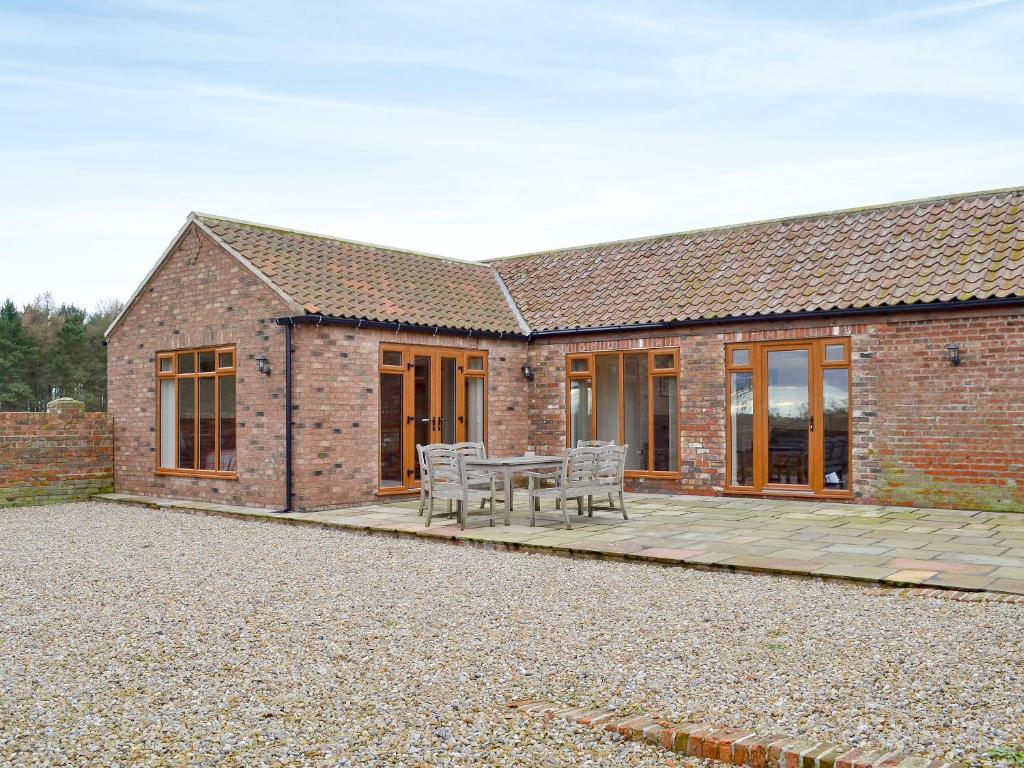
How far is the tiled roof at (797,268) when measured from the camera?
11977mm

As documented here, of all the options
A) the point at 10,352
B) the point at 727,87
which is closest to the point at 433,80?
the point at 727,87

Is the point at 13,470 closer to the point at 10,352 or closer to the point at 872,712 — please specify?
the point at 872,712

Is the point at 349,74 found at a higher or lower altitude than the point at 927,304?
higher

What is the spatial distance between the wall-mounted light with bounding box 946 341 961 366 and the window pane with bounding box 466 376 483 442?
22.2ft

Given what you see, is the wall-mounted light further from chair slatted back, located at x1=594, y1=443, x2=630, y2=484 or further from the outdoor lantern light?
chair slatted back, located at x1=594, y1=443, x2=630, y2=484

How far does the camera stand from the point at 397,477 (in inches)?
523

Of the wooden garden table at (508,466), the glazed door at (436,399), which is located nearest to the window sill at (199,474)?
the glazed door at (436,399)

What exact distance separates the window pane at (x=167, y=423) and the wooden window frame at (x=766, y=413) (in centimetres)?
846

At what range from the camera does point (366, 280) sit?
1410 centimetres

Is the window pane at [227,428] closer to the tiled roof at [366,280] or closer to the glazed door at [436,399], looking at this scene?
the tiled roof at [366,280]

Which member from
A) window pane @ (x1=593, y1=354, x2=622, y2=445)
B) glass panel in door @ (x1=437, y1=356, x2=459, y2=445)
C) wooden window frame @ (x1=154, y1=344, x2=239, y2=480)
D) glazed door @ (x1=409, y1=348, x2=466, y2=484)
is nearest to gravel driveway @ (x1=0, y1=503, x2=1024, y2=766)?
wooden window frame @ (x1=154, y1=344, x2=239, y2=480)

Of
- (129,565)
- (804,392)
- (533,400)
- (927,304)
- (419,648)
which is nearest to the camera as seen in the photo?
(419,648)

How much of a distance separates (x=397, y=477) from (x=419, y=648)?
8.16 metres

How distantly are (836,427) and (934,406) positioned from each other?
4.14 feet
